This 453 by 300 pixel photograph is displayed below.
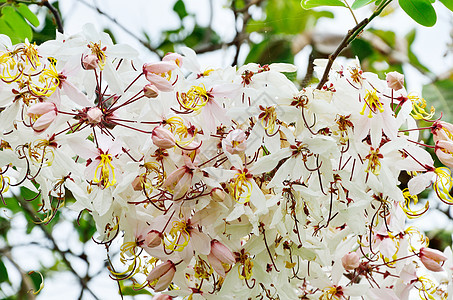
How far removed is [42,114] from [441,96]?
1.37 meters

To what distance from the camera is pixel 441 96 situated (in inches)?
69.1

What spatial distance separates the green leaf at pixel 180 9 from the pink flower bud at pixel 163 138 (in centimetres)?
154

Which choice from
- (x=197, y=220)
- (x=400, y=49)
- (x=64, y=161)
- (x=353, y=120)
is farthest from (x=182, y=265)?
(x=400, y=49)

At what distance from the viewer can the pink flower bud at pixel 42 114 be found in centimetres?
77

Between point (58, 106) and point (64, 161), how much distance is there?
93mm

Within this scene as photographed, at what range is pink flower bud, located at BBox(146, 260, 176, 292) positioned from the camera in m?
0.87

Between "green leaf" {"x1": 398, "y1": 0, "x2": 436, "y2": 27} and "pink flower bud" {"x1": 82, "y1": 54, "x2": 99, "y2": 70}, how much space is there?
0.53 m

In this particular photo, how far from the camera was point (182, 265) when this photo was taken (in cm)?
90

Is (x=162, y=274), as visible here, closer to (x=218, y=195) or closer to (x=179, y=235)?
(x=179, y=235)

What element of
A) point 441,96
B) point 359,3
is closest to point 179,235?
point 359,3

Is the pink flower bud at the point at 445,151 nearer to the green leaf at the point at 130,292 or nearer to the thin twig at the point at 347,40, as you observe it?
the thin twig at the point at 347,40

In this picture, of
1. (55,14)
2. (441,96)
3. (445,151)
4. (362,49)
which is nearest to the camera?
(445,151)

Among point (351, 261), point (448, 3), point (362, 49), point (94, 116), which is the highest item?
point (94, 116)

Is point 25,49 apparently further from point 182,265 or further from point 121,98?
point 182,265
